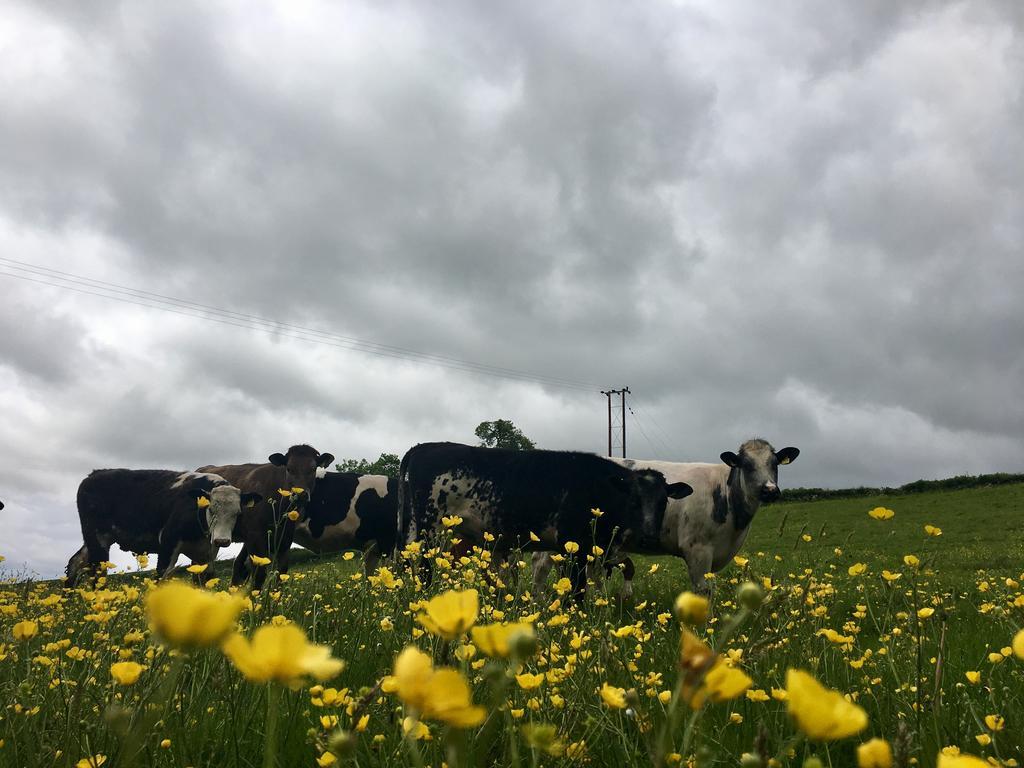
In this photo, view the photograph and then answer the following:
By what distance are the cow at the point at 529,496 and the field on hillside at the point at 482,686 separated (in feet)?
13.3

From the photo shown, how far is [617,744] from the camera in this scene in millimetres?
2336

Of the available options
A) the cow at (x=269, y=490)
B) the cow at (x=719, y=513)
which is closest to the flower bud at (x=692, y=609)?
the cow at (x=719, y=513)

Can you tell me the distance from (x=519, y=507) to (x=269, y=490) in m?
6.11

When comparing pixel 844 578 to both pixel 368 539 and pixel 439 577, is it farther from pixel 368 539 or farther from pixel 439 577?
pixel 439 577

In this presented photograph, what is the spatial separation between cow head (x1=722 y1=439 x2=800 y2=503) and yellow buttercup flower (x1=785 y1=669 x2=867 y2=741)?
10530mm

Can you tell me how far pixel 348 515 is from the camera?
13891mm

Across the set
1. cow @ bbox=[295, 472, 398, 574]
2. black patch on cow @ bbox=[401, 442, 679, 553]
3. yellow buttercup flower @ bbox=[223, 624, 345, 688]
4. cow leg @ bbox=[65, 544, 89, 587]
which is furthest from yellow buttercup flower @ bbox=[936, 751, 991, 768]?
cow leg @ bbox=[65, 544, 89, 587]

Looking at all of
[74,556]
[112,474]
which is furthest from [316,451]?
[74,556]

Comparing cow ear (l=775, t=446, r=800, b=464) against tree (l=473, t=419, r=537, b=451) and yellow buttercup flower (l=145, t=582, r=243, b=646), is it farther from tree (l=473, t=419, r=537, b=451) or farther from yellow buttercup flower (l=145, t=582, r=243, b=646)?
tree (l=473, t=419, r=537, b=451)

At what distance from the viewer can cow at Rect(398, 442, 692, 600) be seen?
10.2 meters

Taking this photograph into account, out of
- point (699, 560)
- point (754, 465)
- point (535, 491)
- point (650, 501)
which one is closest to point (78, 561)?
point (535, 491)

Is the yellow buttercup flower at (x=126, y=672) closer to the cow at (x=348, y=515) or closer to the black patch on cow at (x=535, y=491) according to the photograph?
the black patch on cow at (x=535, y=491)

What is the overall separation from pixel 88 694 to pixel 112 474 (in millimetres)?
13465

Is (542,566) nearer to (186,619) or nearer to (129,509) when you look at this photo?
(129,509)
